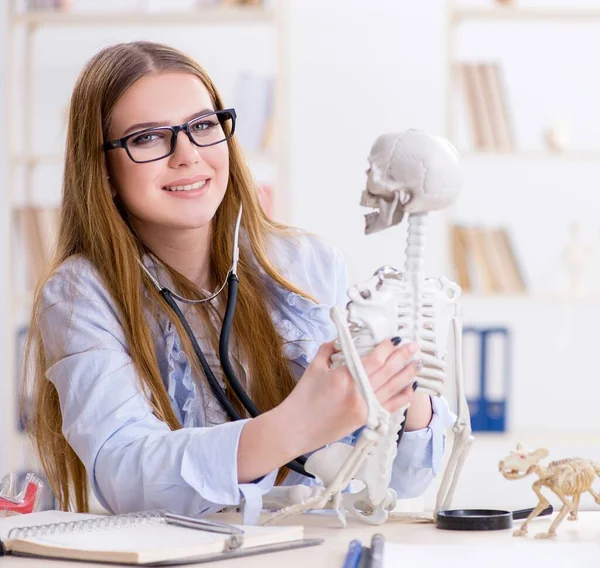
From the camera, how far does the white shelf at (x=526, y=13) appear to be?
3527 millimetres

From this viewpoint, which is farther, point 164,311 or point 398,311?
point 164,311

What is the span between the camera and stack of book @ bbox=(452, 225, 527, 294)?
3578 millimetres

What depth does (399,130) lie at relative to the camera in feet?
12.6

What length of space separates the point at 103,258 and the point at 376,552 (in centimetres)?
78

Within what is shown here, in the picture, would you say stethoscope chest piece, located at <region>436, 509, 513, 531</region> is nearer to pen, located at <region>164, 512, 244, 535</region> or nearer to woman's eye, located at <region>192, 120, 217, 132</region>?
pen, located at <region>164, 512, 244, 535</region>

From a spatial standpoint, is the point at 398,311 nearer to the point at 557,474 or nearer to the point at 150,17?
the point at 557,474

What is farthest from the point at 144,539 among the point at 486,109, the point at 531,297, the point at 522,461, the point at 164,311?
the point at 486,109

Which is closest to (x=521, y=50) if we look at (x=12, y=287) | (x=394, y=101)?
(x=394, y=101)

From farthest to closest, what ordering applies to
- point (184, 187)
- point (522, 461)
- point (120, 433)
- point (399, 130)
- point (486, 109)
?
point (399, 130) → point (486, 109) → point (184, 187) → point (120, 433) → point (522, 461)

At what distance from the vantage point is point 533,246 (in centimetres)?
384

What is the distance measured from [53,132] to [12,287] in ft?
2.10

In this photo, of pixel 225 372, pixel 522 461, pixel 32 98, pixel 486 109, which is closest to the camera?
pixel 522 461

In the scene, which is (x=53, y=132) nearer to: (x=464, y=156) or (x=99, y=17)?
(x=99, y=17)

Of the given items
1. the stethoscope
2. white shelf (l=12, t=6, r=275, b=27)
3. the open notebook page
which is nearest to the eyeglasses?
the stethoscope
